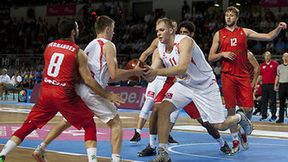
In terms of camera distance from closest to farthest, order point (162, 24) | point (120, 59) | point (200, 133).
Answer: point (162, 24)
point (200, 133)
point (120, 59)

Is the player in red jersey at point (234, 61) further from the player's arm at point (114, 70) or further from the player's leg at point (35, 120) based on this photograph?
the player's leg at point (35, 120)

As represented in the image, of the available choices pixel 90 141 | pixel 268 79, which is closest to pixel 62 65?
pixel 90 141

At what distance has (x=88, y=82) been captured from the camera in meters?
5.88

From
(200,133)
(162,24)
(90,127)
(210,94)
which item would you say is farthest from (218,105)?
(200,133)

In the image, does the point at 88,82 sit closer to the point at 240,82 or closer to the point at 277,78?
the point at 240,82

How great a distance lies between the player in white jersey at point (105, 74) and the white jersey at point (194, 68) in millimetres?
866

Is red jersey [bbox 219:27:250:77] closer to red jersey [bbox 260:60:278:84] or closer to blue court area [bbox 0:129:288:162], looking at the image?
blue court area [bbox 0:129:288:162]

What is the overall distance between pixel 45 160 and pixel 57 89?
1246 mm

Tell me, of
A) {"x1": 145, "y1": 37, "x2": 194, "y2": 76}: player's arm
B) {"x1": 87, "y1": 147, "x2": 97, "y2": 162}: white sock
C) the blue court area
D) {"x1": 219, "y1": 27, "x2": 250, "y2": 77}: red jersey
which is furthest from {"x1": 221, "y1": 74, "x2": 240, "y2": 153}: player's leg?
{"x1": 87, "y1": 147, "x2": 97, "y2": 162}: white sock

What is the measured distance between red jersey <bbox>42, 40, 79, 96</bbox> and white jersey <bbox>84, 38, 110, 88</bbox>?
45 centimetres

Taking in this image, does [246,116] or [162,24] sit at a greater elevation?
[162,24]

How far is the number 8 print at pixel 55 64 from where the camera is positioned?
5953mm

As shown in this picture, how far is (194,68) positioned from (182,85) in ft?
0.96

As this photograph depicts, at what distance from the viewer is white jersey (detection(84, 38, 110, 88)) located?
6.41 meters
